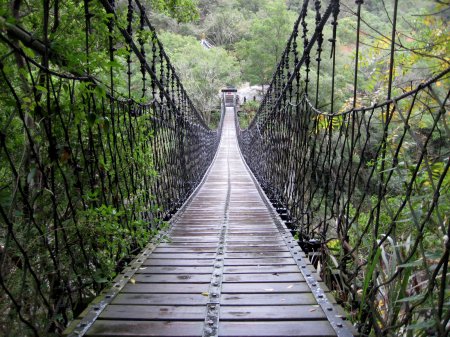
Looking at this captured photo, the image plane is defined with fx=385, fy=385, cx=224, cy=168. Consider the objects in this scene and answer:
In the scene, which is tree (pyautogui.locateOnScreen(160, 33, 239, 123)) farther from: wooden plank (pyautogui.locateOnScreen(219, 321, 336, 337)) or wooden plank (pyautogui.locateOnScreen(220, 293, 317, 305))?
wooden plank (pyautogui.locateOnScreen(219, 321, 336, 337))

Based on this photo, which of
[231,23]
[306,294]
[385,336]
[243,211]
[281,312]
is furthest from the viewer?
[231,23]

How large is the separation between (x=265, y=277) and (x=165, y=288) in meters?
0.45

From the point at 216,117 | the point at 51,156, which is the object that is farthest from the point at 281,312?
the point at 216,117

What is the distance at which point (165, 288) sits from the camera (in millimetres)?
1625

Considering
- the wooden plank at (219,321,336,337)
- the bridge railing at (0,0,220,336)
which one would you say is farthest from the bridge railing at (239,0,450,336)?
the bridge railing at (0,0,220,336)

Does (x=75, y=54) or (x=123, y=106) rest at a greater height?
(x=75, y=54)

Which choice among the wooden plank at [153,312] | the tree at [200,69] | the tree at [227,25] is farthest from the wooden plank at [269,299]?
the tree at [227,25]

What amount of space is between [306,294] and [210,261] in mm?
605

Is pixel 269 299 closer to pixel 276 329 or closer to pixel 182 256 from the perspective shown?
pixel 276 329

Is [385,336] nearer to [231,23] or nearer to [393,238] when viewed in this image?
[393,238]

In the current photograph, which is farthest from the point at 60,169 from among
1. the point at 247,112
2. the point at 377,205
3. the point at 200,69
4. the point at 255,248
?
the point at 247,112

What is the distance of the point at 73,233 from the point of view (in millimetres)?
1458

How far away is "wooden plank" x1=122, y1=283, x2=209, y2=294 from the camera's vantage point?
1.58 m

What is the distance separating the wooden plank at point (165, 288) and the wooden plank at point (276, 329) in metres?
0.33
